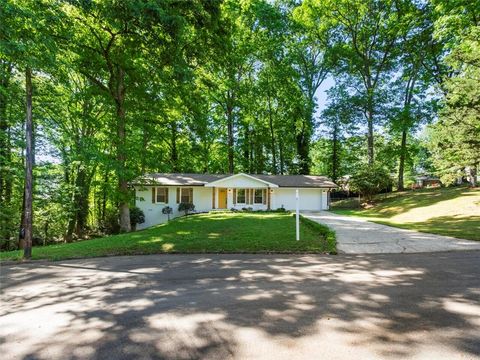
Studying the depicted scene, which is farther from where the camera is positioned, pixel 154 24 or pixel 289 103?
pixel 289 103

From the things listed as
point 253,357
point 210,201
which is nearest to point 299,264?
point 253,357

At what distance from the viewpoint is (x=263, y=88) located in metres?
30.1

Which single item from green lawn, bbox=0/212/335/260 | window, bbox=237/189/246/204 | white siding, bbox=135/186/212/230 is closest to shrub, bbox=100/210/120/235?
white siding, bbox=135/186/212/230

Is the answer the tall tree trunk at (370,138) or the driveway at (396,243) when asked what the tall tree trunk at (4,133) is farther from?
the tall tree trunk at (370,138)

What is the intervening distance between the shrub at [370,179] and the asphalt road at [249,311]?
Answer: 19.3m

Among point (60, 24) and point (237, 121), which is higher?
point (237, 121)

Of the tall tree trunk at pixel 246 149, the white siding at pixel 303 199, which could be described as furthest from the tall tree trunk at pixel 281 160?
the white siding at pixel 303 199

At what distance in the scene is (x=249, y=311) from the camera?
12.5 ft

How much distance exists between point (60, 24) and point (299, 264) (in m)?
11.1

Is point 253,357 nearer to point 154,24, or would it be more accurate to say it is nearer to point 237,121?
point 154,24

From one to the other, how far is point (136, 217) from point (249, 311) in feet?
61.5

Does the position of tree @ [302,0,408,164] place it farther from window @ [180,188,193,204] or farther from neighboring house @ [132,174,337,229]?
window @ [180,188,193,204]

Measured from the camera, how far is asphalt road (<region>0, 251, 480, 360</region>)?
2885 mm

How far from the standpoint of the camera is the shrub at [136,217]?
2066 cm
